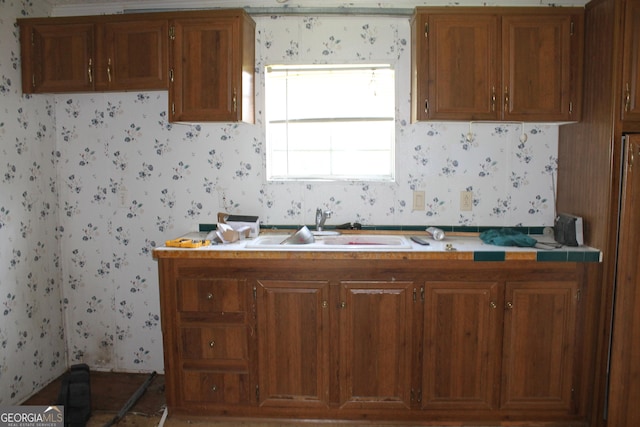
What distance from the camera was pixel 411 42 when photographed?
2871mm

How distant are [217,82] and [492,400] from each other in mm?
2184

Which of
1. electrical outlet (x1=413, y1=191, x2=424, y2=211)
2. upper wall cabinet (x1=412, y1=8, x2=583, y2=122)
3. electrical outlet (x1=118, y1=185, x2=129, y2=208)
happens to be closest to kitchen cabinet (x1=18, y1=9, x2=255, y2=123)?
electrical outlet (x1=118, y1=185, x2=129, y2=208)

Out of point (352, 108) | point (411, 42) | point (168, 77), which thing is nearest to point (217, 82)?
point (168, 77)

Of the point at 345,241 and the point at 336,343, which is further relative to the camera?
the point at 345,241

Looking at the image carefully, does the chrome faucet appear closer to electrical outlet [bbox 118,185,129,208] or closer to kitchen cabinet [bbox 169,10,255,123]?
kitchen cabinet [bbox 169,10,255,123]

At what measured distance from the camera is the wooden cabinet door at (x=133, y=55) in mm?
2723

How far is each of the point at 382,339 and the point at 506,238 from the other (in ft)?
2.71

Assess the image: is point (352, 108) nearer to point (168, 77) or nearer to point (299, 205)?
point (299, 205)

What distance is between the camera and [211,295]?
8.36 feet

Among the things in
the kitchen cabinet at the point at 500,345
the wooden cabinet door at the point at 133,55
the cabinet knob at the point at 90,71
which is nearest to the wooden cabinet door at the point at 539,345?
the kitchen cabinet at the point at 500,345

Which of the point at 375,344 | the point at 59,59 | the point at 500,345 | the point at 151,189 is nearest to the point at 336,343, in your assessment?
the point at 375,344

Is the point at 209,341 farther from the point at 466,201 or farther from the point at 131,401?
the point at 466,201

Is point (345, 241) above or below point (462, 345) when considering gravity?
above

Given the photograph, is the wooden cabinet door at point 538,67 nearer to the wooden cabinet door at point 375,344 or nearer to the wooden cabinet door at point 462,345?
the wooden cabinet door at point 462,345
